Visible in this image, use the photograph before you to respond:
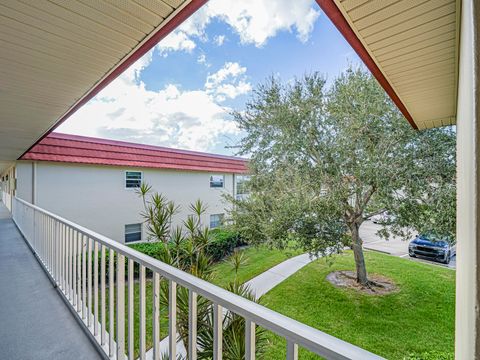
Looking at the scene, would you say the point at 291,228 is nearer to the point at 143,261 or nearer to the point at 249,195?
the point at 249,195

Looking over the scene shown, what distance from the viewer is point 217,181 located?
525 inches

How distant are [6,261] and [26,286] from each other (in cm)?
154

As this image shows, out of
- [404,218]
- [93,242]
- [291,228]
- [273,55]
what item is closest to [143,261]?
[93,242]

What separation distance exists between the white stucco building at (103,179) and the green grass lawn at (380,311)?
145 inches

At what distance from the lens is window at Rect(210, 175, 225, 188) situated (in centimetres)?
1305

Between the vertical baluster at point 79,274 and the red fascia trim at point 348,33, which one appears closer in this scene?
the red fascia trim at point 348,33

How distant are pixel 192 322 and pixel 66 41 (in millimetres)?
1942

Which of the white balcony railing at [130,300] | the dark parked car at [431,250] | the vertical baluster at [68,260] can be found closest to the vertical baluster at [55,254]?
the white balcony railing at [130,300]

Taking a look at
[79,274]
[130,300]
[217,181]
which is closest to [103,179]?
[217,181]

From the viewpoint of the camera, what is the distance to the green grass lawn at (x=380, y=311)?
168 inches

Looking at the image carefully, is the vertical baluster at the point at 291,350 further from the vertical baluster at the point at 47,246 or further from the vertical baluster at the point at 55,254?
the vertical baluster at the point at 47,246

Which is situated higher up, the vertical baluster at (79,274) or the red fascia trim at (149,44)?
the red fascia trim at (149,44)

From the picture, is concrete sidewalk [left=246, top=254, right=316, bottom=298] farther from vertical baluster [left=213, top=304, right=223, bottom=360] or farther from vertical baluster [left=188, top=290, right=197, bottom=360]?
vertical baluster [left=213, top=304, right=223, bottom=360]

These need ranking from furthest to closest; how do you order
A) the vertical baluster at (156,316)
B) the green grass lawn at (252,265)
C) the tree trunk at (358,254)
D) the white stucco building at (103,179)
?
the white stucco building at (103,179) < the green grass lawn at (252,265) < the tree trunk at (358,254) < the vertical baluster at (156,316)
